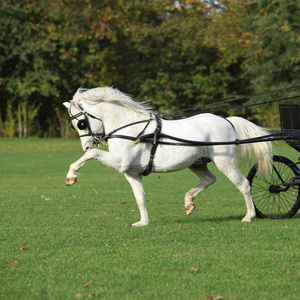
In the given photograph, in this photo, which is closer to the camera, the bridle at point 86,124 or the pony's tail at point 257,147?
the bridle at point 86,124

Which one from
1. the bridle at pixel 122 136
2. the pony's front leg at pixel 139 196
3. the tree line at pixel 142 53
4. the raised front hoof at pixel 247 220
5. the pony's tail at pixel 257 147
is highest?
the tree line at pixel 142 53

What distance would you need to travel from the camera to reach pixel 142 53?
41.1 metres

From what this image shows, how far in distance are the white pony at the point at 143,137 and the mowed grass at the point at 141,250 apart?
0.90 metres

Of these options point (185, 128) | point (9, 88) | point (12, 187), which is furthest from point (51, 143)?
point (185, 128)

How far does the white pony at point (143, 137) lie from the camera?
8820mm

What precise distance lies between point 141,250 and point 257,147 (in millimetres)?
3400

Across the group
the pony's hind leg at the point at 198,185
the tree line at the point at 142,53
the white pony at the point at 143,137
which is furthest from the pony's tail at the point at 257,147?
the tree line at the point at 142,53

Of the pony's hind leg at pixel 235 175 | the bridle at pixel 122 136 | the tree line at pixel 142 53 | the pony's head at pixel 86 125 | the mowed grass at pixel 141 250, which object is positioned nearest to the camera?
the mowed grass at pixel 141 250

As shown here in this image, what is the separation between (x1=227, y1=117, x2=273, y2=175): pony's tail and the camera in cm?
945

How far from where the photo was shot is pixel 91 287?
5.49 metres

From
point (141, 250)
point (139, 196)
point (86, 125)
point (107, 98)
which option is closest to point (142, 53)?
point (107, 98)

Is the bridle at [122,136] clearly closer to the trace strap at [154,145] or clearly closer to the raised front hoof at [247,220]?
the trace strap at [154,145]

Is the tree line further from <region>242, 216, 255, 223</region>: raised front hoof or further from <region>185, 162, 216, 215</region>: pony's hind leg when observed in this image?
<region>242, 216, 255, 223</region>: raised front hoof

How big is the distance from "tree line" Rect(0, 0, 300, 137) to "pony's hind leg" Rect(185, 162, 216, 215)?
2182 cm
